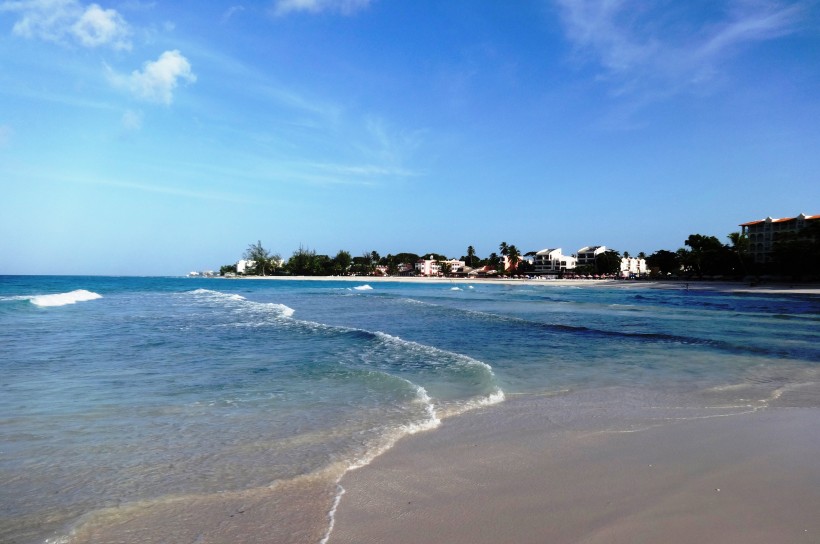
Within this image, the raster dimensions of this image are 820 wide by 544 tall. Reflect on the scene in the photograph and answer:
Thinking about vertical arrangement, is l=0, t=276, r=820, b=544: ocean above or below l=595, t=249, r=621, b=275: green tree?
below

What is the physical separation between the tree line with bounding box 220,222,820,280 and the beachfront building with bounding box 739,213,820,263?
5.83ft

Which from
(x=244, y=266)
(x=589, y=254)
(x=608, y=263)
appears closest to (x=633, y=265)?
(x=589, y=254)

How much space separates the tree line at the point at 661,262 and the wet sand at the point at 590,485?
262ft

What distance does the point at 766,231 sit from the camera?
9312 centimetres

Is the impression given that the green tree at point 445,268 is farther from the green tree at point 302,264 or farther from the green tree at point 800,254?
the green tree at point 800,254

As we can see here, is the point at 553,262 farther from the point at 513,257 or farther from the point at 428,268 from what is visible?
the point at 428,268

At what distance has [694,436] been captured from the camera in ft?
19.2

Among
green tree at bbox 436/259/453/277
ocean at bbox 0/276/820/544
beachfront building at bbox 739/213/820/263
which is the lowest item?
ocean at bbox 0/276/820/544

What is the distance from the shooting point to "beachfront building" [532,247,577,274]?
14450 centimetres

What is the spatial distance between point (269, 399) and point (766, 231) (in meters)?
113

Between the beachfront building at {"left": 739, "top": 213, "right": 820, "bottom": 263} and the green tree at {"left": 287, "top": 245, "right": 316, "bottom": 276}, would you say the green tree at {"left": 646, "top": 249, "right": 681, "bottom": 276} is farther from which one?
the green tree at {"left": 287, "top": 245, "right": 316, "bottom": 276}

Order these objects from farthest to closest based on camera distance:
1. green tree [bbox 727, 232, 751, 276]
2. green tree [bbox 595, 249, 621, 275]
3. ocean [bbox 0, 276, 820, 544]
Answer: green tree [bbox 595, 249, 621, 275] → green tree [bbox 727, 232, 751, 276] → ocean [bbox 0, 276, 820, 544]

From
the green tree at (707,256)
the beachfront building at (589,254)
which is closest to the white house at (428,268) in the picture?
the beachfront building at (589,254)

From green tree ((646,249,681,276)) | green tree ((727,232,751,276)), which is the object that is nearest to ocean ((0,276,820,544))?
green tree ((727,232,751,276))
